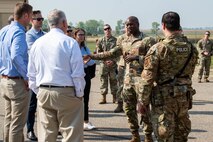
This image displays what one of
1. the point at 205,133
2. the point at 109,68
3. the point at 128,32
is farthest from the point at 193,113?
the point at 128,32

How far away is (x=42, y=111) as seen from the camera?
440 cm

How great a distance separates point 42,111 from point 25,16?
1574 mm

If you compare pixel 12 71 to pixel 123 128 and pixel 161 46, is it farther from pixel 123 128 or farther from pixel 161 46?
pixel 123 128

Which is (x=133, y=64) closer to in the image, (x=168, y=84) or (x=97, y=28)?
(x=168, y=84)

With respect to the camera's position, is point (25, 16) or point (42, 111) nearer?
point (42, 111)

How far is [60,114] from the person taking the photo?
4.28 meters

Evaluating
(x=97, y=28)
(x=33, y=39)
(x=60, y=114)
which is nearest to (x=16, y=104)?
(x=60, y=114)

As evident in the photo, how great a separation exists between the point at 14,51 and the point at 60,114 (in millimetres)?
1297

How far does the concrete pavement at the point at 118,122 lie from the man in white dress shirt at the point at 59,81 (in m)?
2.28

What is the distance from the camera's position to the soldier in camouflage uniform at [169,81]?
4.43m

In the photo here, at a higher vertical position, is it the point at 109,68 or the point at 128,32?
the point at 128,32

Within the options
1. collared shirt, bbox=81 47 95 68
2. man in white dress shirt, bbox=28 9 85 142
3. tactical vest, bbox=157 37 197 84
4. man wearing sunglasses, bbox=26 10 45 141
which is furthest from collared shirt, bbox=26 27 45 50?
tactical vest, bbox=157 37 197 84

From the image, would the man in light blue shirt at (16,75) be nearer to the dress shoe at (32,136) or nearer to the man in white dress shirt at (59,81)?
the man in white dress shirt at (59,81)

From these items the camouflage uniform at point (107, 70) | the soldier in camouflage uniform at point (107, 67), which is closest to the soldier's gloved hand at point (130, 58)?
the soldier in camouflage uniform at point (107, 67)
